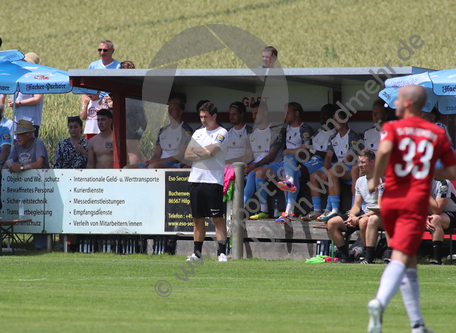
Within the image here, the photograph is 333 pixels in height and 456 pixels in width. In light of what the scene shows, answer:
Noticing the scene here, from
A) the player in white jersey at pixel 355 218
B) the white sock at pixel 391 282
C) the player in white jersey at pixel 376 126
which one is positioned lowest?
the white sock at pixel 391 282

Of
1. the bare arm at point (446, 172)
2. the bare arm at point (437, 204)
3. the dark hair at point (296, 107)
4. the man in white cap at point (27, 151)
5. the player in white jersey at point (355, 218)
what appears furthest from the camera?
the man in white cap at point (27, 151)

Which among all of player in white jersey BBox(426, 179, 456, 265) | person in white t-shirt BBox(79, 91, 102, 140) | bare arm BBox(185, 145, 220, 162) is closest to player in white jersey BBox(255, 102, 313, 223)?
bare arm BBox(185, 145, 220, 162)

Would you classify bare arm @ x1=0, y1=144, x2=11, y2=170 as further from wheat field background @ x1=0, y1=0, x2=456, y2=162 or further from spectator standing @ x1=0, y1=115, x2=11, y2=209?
wheat field background @ x1=0, y1=0, x2=456, y2=162

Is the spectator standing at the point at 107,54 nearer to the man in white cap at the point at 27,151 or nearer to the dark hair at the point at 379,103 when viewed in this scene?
the man in white cap at the point at 27,151

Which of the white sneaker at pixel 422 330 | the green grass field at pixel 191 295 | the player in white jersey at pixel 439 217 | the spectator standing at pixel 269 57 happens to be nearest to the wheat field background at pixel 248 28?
the green grass field at pixel 191 295

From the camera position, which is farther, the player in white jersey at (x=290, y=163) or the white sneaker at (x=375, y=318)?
the player in white jersey at (x=290, y=163)

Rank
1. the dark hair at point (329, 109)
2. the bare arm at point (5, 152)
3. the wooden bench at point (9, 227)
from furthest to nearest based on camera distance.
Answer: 1. the bare arm at point (5, 152)
2. the dark hair at point (329, 109)
3. the wooden bench at point (9, 227)

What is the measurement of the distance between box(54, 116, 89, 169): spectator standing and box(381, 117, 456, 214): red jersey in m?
10.0

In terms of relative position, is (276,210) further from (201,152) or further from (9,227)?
(9,227)

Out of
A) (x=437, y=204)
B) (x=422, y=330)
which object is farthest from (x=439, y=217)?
(x=422, y=330)

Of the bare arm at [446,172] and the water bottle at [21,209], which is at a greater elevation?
the bare arm at [446,172]

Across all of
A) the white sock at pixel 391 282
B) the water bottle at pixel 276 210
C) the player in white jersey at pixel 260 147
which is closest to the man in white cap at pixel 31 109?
the player in white jersey at pixel 260 147

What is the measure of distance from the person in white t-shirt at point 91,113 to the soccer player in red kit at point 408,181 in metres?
11.6

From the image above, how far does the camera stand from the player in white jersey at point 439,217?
10820mm
